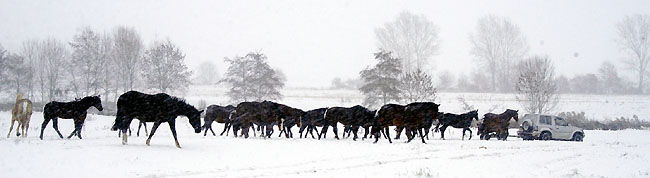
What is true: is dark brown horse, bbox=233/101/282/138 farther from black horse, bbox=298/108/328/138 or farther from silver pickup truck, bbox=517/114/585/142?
silver pickup truck, bbox=517/114/585/142

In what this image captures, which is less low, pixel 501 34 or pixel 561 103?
pixel 501 34

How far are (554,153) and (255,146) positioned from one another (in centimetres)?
947

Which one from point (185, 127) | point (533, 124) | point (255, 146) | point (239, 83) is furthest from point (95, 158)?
point (239, 83)

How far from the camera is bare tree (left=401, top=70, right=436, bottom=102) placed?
40406 mm

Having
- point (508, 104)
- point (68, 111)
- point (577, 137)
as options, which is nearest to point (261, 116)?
point (68, 111)

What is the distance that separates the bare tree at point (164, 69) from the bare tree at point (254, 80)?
693cm

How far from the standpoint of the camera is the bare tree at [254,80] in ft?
142

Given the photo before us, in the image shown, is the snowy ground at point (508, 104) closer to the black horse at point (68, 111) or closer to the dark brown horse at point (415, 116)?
the dark brown horse at point (415, 116)

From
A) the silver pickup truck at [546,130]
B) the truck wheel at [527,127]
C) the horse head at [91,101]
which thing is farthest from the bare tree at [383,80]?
the horse head at [91,101]

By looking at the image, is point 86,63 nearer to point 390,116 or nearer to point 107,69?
point 107,69

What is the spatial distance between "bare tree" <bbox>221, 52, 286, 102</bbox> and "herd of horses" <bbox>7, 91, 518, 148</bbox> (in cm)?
1999

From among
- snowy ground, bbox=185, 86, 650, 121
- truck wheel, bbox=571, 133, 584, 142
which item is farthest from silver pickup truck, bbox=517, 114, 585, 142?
snowy ground, bbox=185, 86, 650, 121

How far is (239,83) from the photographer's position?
44188 millimetres

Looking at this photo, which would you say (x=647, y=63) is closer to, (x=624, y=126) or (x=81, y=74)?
(x=624, y=126)
